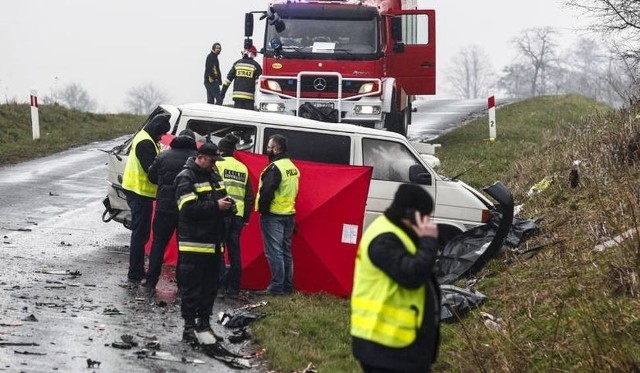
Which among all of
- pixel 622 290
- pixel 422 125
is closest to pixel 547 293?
pixel 622 290

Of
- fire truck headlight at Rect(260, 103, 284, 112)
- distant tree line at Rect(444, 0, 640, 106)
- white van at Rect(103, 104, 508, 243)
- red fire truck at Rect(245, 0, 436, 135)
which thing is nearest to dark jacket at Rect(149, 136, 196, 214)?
white van at Rect(103, 104, 508, 243)

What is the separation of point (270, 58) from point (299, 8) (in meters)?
1.08

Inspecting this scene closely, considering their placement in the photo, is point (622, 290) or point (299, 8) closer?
point (622, 290)

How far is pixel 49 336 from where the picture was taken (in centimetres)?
842

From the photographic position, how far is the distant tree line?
18.9m

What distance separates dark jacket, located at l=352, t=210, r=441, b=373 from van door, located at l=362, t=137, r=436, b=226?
6559 millimetres

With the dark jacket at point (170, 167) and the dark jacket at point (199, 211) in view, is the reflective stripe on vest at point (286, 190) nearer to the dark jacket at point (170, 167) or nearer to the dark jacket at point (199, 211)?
the dark jacket at point (170, 167)

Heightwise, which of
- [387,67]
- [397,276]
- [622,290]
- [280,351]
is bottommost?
[280,351]

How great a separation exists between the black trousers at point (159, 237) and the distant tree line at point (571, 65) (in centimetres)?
752

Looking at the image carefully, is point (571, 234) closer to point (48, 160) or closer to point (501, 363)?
point (501, 363)

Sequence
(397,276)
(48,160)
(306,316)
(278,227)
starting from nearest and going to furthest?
(397,276)
(306,316)
(278,227)
(48,160)

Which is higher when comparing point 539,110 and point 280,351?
point 539,110

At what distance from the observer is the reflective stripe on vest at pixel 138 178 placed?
11.2 metres

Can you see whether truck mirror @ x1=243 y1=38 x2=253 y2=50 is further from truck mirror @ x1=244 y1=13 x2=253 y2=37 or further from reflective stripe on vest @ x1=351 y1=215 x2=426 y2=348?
reflective stripe on vest @ x1=351 y1=215 x2=426 y2=348
